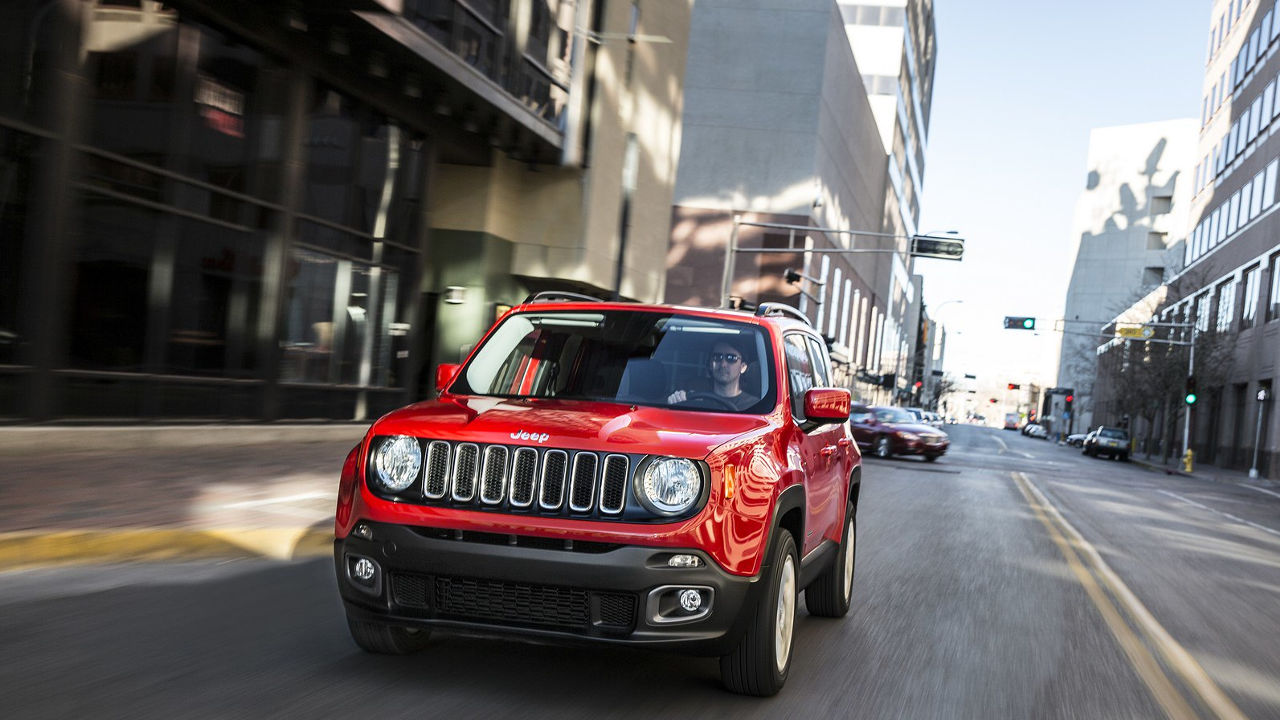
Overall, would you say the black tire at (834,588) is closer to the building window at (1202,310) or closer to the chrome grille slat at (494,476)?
the chrome grille slat at (494,476)

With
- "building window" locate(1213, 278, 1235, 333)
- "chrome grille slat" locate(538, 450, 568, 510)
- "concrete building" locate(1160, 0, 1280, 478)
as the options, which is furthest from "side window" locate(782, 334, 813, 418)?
"building window" locate(1213, 278, 1235, 333)

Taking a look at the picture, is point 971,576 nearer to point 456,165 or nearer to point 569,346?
point 569,346

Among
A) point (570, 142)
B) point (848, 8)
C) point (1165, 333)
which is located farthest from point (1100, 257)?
point (570, 142)

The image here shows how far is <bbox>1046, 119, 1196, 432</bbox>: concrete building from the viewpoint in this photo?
12375 centimetres

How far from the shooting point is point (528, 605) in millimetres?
4699

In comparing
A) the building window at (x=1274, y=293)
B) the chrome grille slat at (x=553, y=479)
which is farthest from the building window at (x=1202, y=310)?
the chrome grille slat at (x=553, y=479)

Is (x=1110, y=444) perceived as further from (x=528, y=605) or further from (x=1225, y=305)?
(x=528, y=605)

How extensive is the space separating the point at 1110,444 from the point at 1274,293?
11.7m

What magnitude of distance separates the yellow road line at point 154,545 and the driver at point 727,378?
382 cm

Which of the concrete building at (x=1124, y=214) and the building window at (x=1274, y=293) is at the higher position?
the concrete building at (x=1124, y=214)

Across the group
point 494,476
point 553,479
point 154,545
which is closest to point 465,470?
point 494,476

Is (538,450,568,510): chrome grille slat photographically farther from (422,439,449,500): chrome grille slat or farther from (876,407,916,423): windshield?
(876,407,916,423): windshield

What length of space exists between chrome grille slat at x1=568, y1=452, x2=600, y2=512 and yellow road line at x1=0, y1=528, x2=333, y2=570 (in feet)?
13.0

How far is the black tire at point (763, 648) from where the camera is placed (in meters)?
5.00
